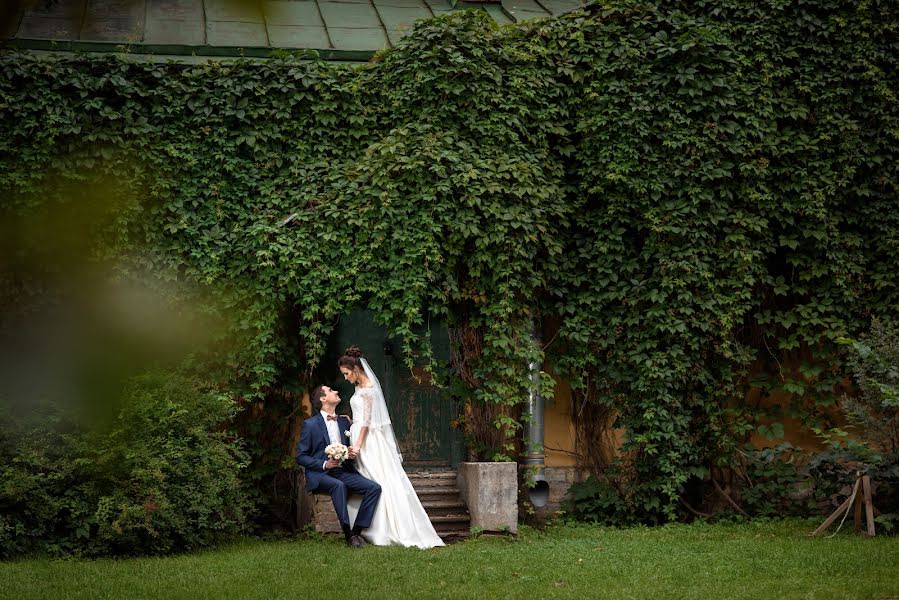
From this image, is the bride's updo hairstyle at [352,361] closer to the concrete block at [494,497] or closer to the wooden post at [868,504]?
the concrete block at [494,497]

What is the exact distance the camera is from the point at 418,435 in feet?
36.6

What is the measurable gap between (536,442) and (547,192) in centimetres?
294

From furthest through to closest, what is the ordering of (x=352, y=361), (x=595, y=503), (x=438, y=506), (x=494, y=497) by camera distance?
(x=595, y=503), (x=438, y=506), (x=494, y=497), (x=352, y=361)

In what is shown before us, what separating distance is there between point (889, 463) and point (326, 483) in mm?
5533

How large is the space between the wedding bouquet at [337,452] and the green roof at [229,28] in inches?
200

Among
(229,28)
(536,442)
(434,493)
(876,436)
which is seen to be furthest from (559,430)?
(229,28)

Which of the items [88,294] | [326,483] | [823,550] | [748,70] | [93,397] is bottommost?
[823,550]

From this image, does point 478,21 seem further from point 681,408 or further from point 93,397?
point 93,397

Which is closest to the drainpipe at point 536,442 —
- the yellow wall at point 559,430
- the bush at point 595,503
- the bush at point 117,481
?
the yellow wall at point 559,430

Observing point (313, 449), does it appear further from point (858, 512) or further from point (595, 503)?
point (858, 512)

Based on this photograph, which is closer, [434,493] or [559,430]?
[434,493]

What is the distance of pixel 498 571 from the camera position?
7.71 metres

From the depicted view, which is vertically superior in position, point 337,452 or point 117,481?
point 337,452

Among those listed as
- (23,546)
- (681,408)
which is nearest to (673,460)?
(681,408)
